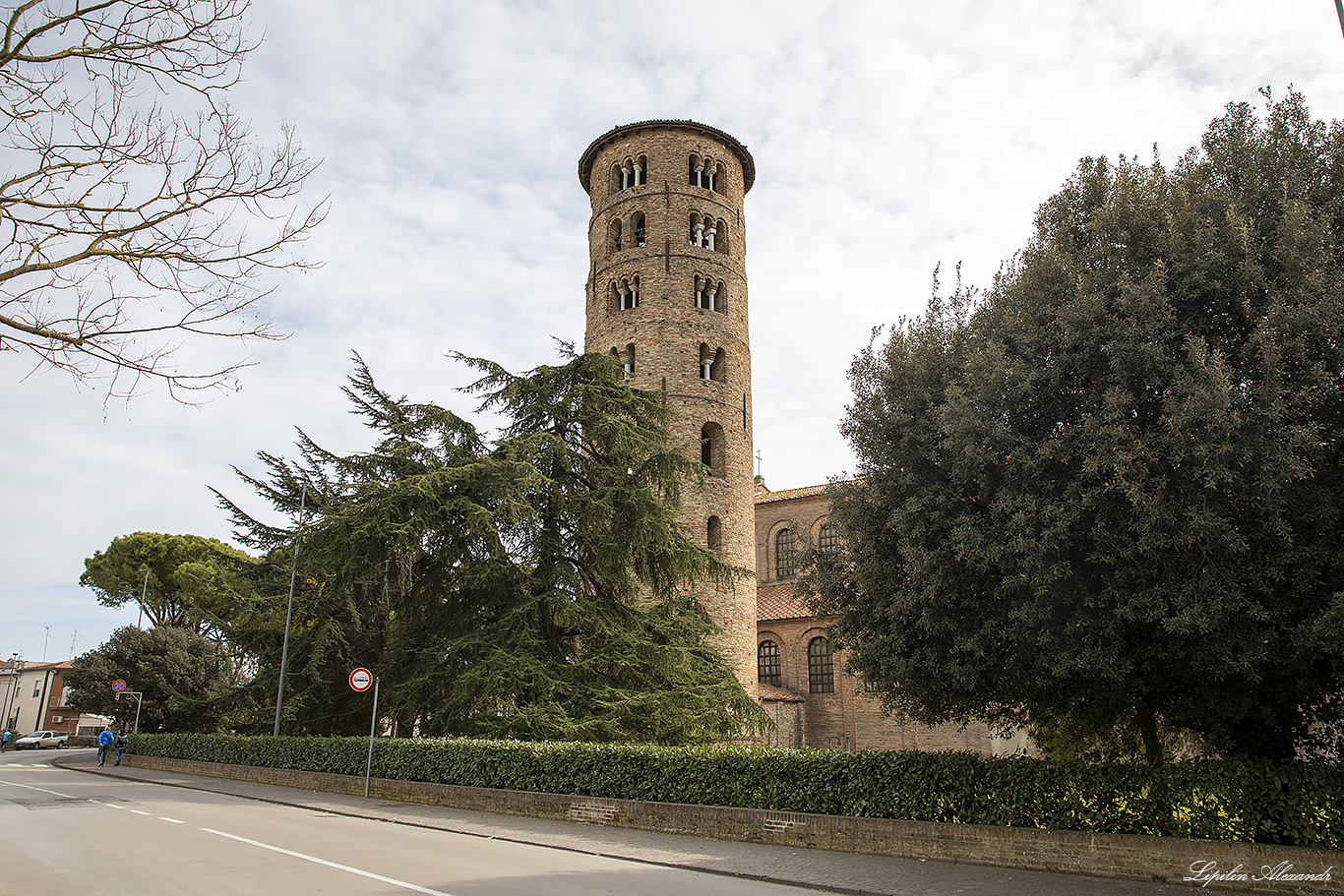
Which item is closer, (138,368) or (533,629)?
(138,368)

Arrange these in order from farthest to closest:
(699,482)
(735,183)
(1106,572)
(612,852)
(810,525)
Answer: (810,525), (735,183), (699,482), (612,852), (1106,572)

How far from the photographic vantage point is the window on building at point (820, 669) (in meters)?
32.8

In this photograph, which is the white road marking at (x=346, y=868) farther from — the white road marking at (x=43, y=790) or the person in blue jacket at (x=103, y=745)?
the person in blue jacket at (x=103, y=745)

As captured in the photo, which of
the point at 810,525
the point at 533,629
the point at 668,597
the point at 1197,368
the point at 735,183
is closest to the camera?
the point at 1197,368

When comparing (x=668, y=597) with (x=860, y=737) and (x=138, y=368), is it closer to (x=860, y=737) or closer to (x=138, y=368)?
(x=860, y=737)

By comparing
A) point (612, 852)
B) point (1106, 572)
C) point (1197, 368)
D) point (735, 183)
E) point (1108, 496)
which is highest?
point (735, 183)

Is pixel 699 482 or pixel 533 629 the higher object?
pixel 699 482

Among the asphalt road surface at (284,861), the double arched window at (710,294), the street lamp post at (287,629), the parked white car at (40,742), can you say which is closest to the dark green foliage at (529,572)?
the street lamp post at (287,629)

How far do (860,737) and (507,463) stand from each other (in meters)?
18.7

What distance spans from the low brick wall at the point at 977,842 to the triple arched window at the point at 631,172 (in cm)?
2293

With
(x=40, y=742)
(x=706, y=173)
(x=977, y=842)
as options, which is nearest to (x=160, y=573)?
(x=40, y=742)

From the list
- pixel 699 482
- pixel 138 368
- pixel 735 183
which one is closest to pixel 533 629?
pixel 699 482

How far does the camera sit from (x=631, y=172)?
106ft

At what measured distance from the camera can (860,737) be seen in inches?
1225
